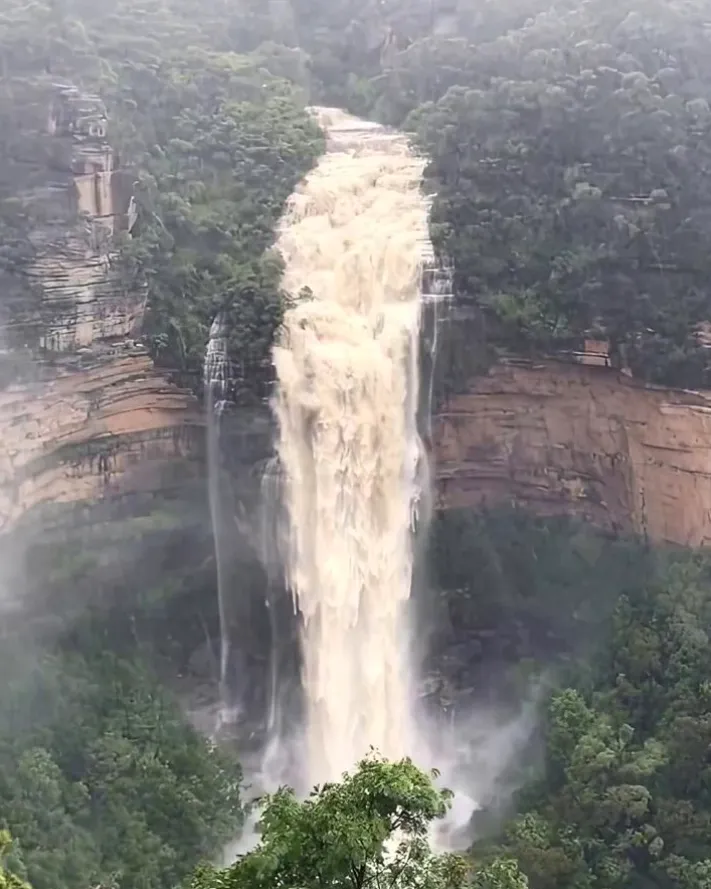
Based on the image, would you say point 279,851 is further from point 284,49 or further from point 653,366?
point 284,49

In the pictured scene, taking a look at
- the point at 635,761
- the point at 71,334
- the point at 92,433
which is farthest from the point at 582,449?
the point at 71,334

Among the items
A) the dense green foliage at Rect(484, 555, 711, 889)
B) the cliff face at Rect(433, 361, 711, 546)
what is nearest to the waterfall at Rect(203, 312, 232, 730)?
the cliff face at Rect(433, 361, 711, 546)

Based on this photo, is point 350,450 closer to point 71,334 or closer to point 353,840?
point 71,334

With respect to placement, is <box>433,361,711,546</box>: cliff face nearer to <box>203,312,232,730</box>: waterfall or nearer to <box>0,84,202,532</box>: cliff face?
<box>203,312,232,730</box>: waterfall

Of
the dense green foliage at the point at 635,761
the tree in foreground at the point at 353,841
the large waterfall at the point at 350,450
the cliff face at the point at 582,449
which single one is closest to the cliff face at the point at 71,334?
the large waterfall at the point at 350,450

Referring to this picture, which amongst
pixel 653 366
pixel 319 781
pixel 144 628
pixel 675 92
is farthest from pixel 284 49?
pixel 319 781

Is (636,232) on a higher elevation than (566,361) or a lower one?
higher
